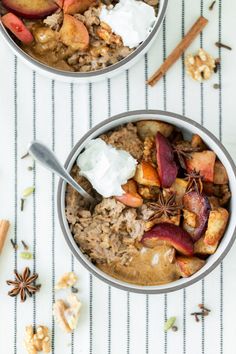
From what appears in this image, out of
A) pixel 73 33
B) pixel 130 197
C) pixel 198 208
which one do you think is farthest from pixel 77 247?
pixel 73 33

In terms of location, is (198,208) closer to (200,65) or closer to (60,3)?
(200,65)

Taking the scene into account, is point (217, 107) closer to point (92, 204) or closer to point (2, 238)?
point (92, 204)

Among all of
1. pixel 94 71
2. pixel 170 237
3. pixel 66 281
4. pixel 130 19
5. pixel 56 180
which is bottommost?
pixel 66 281

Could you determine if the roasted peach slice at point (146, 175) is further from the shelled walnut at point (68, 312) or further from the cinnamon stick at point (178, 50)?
the shelled walnut at point (68, 312)

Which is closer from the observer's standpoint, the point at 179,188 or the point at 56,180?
the point at 179,188

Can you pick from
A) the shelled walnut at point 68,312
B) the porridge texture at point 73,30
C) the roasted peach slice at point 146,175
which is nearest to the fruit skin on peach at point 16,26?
the porridge texture at point 73,30

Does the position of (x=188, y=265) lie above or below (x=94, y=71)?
below

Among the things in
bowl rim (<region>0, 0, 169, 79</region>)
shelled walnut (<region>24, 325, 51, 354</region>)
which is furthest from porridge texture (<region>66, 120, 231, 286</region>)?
shelled walnut (<region>24, 325, 51, 354</region>)
